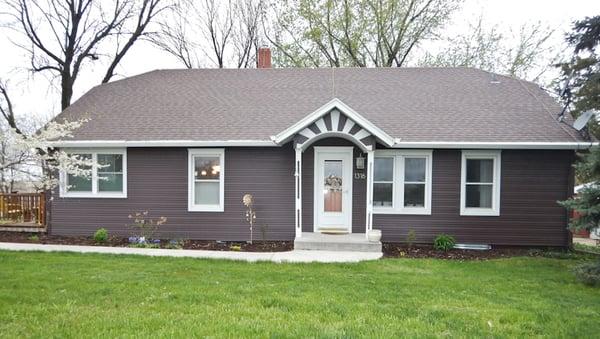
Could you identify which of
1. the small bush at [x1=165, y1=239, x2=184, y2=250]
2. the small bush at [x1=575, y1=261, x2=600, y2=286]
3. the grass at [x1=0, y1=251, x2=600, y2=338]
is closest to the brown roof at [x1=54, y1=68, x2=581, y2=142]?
the small bush at [x1=165, y1=239, x2=184, y2=250]

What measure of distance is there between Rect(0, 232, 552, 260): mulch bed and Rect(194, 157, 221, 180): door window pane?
1.70 meters

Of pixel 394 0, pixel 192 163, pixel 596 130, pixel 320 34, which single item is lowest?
pixel 192 163

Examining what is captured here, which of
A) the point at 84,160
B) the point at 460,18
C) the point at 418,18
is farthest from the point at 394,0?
the point at 84,160

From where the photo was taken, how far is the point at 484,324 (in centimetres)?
432

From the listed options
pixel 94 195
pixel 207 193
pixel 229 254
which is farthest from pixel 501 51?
pixel 94 195

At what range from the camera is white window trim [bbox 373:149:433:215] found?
10148 millimetres

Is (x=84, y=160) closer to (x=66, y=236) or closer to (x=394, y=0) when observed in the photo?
(x=66, y=236)

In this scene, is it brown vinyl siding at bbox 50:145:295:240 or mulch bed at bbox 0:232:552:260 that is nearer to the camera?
mulch bed at bbox 0:232:552:260

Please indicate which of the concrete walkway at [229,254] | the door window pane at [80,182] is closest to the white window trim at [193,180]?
the concrete walkway at [229,254]

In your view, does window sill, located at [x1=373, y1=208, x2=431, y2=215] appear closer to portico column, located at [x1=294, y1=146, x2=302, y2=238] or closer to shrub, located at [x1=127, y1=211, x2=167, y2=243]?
portico column, located at [x1=294, y1=146, x2=302, y2=238]

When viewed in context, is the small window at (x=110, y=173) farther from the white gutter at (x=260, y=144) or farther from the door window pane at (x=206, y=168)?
the door window pane at (x=206, y=168)

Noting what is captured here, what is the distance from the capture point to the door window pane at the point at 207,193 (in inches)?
412

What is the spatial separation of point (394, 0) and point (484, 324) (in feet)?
60.8

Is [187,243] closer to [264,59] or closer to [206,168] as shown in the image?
[206,168]
